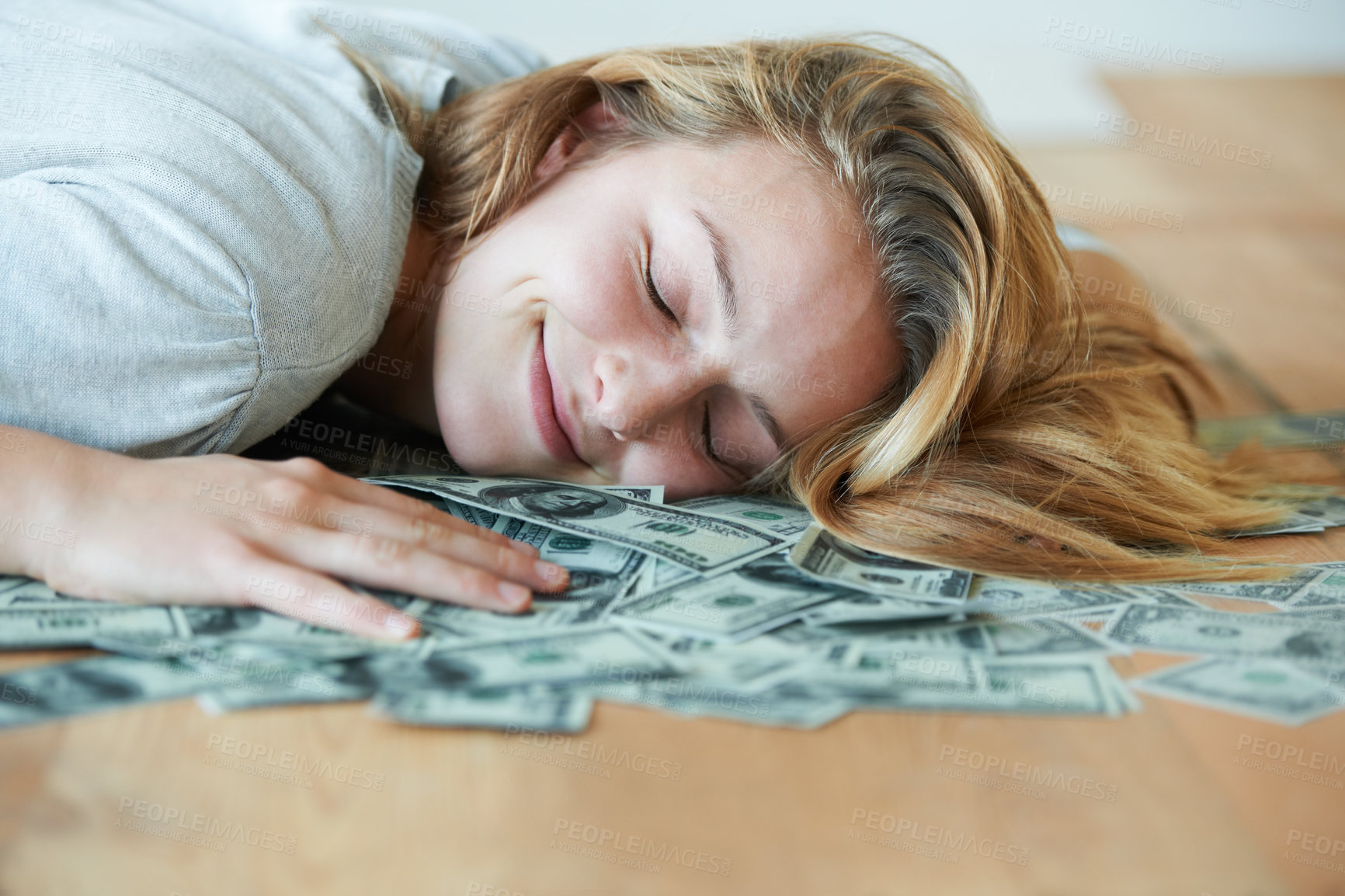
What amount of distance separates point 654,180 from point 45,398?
0.70 metres

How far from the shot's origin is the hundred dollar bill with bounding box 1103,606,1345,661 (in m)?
0.93

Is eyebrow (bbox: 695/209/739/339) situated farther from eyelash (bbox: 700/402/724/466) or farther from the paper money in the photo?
the paper money

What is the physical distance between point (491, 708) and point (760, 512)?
572mm

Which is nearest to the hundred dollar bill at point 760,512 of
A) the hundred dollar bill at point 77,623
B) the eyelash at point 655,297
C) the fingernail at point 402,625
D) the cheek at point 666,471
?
the cheek at point 666,471

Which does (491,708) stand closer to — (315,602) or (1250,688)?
(315,602)

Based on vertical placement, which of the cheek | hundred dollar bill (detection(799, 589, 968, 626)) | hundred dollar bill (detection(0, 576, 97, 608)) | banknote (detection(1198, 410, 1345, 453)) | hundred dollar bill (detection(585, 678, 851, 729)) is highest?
hundred dollar bill (detection(585, 678, 851, 729))

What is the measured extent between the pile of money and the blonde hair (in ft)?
0.51

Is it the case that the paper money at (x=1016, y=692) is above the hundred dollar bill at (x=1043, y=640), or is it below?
above

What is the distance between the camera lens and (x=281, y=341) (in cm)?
103

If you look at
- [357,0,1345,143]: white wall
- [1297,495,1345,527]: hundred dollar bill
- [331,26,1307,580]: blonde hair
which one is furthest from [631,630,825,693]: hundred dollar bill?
[357,0,1345,143]: white wall

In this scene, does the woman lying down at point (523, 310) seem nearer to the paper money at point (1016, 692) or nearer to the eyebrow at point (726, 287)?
the eyebrow at point (726, 287)

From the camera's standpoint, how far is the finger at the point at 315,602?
2.69ft

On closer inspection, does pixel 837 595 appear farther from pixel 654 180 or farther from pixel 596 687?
pixel 654 180

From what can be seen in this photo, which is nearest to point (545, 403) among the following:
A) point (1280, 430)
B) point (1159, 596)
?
point (1159, 596)
